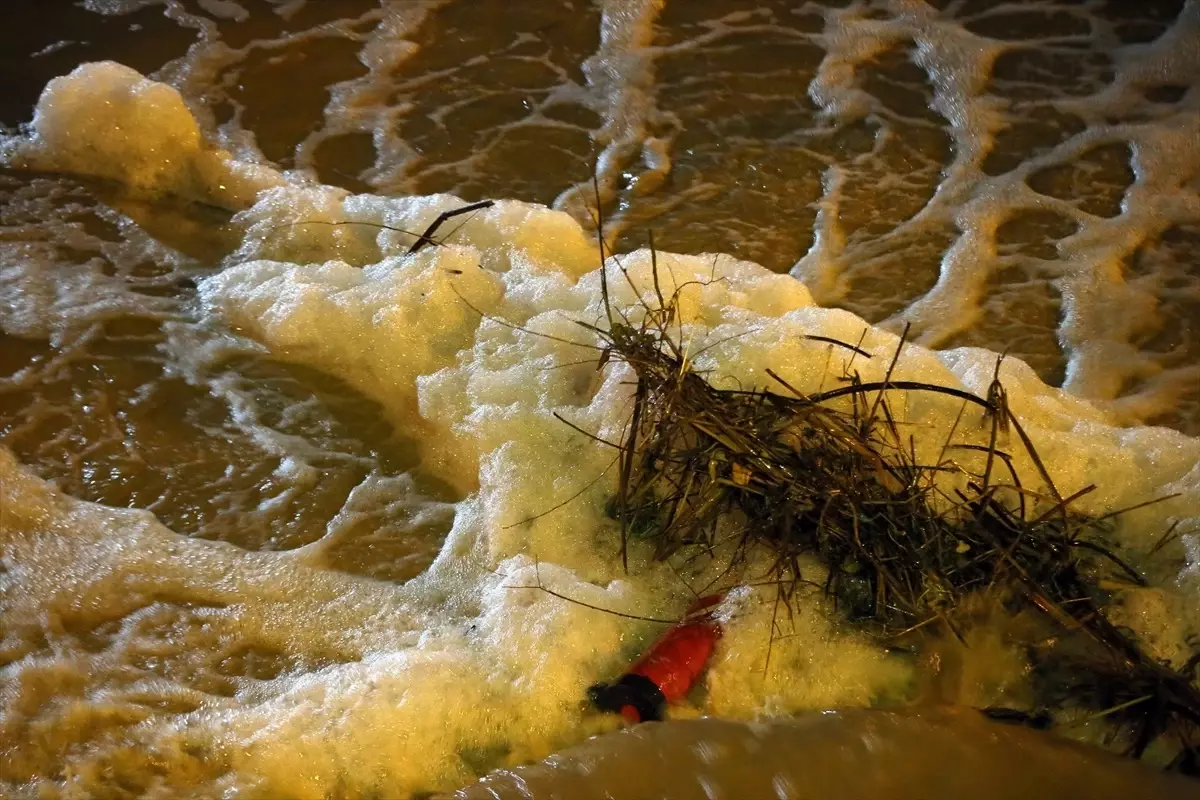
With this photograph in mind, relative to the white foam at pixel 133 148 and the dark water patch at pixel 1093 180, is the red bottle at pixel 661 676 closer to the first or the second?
the white foam at pixel 133 148

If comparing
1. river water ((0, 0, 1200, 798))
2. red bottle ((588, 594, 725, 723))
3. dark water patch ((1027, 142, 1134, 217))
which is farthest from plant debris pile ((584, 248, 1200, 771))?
dark water patch ((1027, 142, 1134, 217))

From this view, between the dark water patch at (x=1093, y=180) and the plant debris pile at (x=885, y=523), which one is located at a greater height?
the dark water patch at (x=1093, y=180)

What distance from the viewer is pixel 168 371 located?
3.76m

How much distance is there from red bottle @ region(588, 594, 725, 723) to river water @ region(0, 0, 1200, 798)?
0.18 feet

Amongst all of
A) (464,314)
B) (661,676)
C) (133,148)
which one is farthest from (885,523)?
(133,148)

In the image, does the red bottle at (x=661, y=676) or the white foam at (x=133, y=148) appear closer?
the red bottle at (x=661, y=676)

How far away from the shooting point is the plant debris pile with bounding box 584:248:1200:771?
2.77 metres

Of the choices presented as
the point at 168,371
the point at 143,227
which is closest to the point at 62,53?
the point at 143,227

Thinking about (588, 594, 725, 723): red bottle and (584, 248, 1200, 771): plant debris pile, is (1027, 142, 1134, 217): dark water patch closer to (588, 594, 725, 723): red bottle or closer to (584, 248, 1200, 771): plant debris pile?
(584, 248, 1200, 771): plant debris pile

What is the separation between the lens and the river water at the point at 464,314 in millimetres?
2754

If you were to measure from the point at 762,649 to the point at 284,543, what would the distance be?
1.52m

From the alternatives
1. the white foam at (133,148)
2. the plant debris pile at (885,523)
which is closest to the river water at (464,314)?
the white foam at (133,148)

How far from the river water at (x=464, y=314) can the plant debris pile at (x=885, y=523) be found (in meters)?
0.13

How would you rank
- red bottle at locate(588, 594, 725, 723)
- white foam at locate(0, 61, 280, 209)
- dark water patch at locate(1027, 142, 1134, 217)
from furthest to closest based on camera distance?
dark water patch at locate(1027, 142, 1134, 217) < white foam at locate(0, 61, 280, 209) < red bottle at locate(588, 594, 725, 723)
